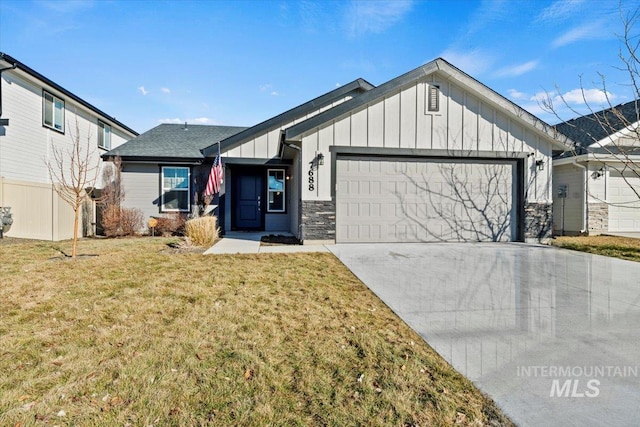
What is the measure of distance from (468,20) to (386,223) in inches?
280

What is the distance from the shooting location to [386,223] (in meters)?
9.05

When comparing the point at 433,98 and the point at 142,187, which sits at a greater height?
the point at 433,98

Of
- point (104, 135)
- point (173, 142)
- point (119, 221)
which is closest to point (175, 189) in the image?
point (119, 221)

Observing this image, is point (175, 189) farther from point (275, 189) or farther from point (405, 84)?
point (405, 84)

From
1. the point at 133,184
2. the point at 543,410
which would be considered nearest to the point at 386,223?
the point at 543,410

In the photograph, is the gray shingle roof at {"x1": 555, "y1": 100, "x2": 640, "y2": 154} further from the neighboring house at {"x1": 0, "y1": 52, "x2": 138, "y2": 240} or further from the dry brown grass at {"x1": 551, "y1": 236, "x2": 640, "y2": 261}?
the neighboring house at {"x1": 0, "y1": 52, "x2": 138, "y2": 240}

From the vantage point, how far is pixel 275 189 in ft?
41.1

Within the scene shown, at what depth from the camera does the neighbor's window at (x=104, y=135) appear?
14.0 meters

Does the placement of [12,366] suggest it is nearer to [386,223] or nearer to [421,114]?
[386,223]

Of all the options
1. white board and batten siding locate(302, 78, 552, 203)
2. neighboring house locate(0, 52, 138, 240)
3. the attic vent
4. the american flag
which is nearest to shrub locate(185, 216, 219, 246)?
the american flag

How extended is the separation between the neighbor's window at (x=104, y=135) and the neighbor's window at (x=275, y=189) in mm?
8047

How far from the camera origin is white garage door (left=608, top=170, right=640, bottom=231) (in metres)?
12.0

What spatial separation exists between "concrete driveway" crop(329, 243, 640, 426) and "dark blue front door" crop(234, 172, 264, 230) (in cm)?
689

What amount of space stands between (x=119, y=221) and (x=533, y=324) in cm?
1225
